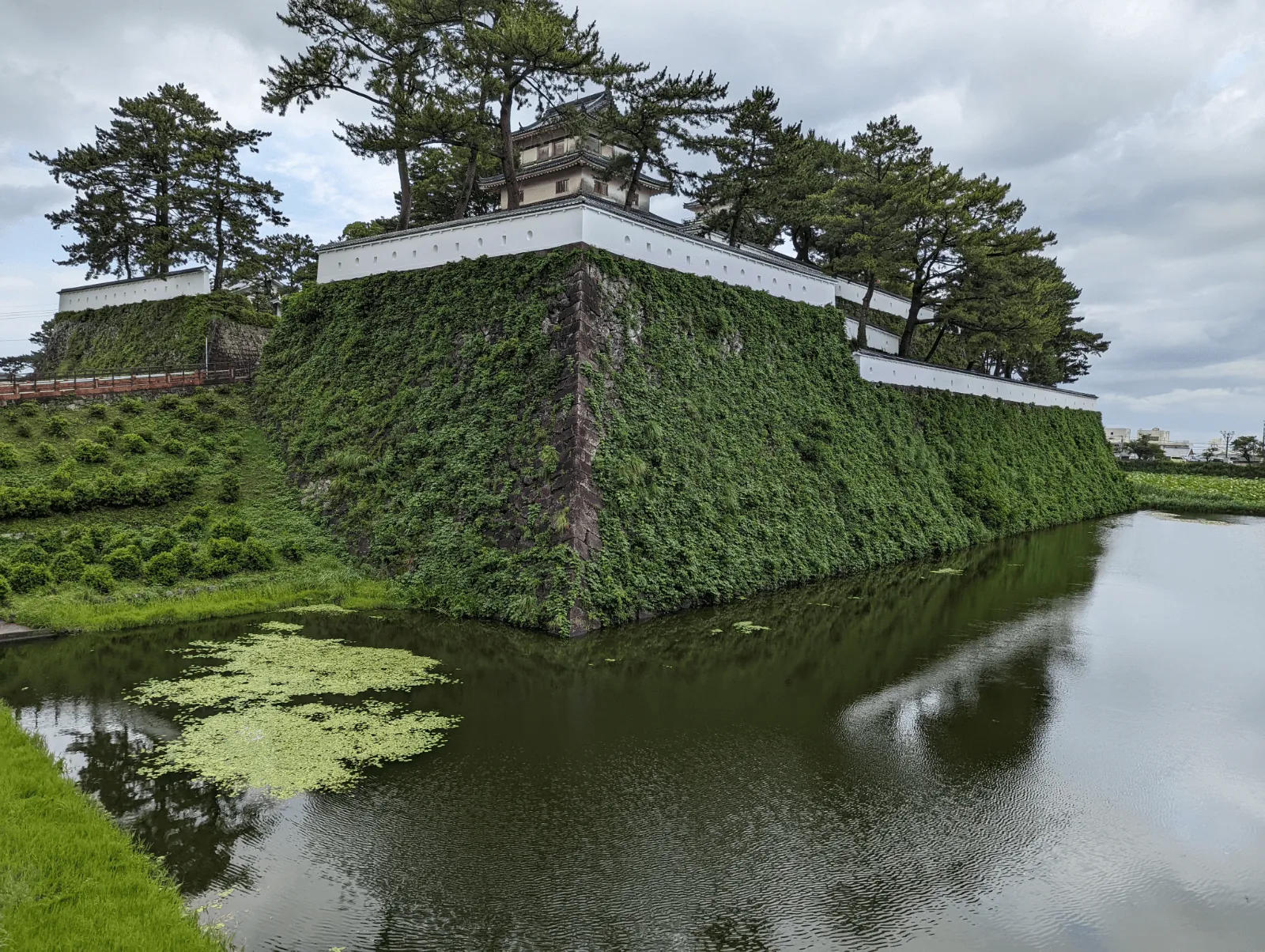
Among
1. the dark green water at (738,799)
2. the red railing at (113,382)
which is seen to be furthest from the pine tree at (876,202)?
the red railing at (113,382)

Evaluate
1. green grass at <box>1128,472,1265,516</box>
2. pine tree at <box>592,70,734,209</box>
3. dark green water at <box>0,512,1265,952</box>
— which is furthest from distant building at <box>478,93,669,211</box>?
green grass at <box>1128,472,1265,516</box>

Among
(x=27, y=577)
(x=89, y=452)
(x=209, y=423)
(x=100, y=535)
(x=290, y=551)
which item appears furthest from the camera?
(x=209, y=423)

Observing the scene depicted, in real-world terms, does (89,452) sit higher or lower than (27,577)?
higher

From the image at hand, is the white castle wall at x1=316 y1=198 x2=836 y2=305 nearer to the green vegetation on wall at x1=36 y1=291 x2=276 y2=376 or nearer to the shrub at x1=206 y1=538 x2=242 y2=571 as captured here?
the green vegetation on wall at x1=36 y1=291 x2=276 y2=376

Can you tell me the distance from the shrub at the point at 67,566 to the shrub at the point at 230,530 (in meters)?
2.42

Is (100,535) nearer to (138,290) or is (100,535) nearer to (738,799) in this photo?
(738,799)

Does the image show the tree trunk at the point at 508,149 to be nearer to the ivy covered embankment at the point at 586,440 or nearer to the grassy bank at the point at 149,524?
the ivy covered embankment at the point at 586,440

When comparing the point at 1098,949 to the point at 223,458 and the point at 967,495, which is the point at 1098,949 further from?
the point at 967,495

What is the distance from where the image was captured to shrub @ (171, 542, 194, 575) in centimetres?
1493

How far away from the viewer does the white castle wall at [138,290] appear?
27.9m

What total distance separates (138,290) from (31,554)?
63.7 feet

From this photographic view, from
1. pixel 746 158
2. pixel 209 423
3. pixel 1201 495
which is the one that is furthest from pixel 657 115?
pixel 1201 495

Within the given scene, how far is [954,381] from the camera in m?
32.0

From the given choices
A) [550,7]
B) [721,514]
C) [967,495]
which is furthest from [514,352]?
[967,495]
